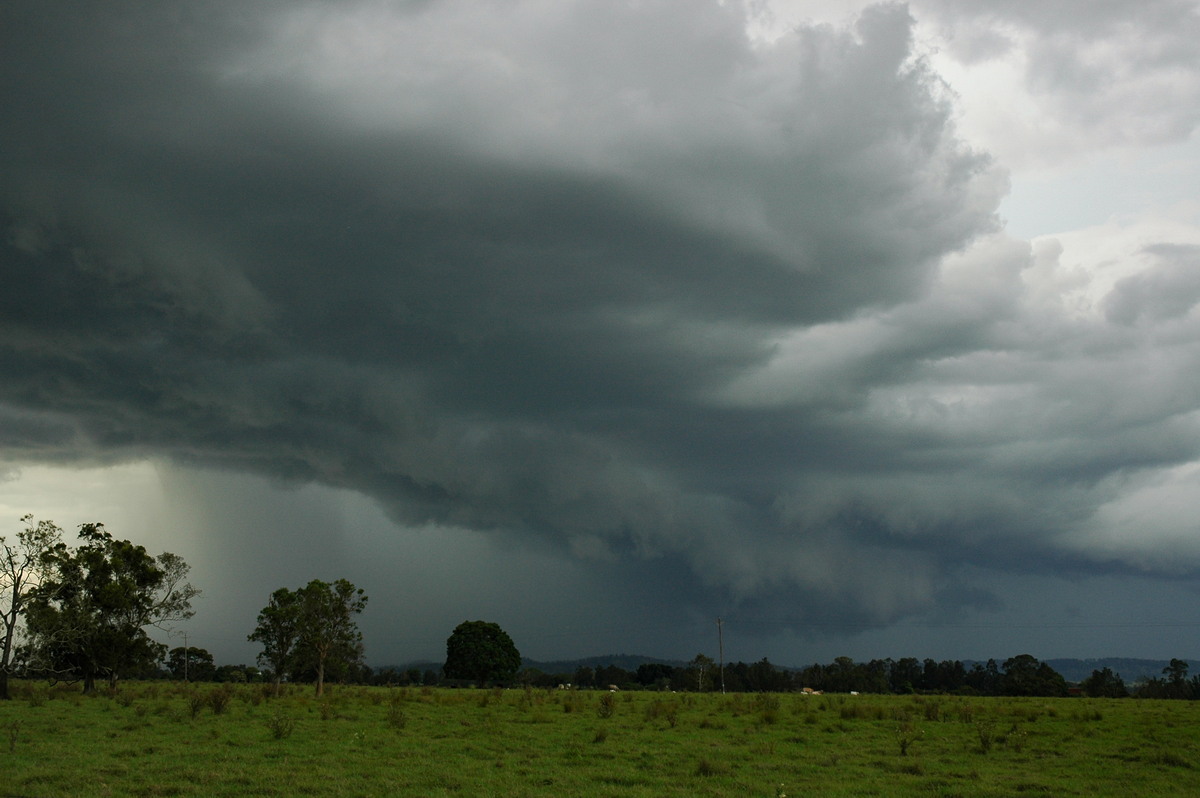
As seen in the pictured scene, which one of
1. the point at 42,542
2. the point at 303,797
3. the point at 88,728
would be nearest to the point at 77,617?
the point at 42,542

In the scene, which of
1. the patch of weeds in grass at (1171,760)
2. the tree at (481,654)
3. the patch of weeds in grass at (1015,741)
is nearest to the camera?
the patch of weeds in grass at (1171,760)

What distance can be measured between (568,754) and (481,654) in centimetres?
10607

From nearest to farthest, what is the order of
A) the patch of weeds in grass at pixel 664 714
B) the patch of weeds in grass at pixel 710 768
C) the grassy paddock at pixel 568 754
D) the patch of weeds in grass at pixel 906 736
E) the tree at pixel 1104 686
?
the grassy paddock at pixel 568 754 < the patch of weeds in grass at pixel 710 768 < the patch of weeds in grass at pixel 906 736 < the patch of weeds in grass at pixel 664 714 < the tree at pixel 1104 686

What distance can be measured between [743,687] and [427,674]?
62217mm

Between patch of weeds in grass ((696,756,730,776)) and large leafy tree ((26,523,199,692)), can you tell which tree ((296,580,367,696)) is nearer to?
large leafy tree ((26,523,199,692))

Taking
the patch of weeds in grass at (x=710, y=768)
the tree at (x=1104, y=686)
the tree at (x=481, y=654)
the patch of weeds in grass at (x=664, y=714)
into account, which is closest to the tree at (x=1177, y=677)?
the tree at (x=1104, y=686)

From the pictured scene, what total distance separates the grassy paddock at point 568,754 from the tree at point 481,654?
84.0 m

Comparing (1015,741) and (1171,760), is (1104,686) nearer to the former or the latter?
(1015,741)

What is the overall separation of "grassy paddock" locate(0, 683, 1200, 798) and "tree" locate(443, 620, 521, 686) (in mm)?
83962

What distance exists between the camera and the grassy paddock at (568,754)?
2123 cm

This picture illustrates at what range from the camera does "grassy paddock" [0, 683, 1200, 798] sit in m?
21.2

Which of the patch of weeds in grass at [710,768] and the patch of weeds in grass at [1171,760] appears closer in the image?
the patch of weeds in grass at [710,768]

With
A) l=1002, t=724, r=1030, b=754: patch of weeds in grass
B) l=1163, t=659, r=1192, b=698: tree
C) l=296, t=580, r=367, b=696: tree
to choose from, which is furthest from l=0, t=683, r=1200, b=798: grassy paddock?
l=1163, t=659, r=1192, b=698: tree

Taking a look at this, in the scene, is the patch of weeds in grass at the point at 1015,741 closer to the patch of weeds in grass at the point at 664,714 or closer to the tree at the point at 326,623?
the patch of weeds in grass at the point at 664,714
